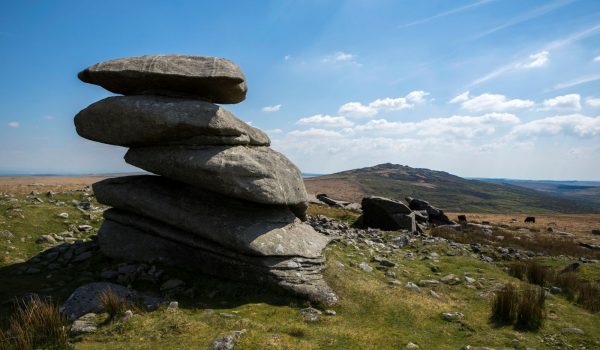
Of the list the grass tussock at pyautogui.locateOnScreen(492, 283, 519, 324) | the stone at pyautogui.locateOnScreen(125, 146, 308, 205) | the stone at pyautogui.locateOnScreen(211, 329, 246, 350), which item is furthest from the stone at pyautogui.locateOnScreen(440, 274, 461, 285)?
the stone at pyautogui.locateOnScreen(211, 329, 246, 350)

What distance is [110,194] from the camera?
17.2 metres

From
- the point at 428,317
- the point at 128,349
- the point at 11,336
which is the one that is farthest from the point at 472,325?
the point at 11,336

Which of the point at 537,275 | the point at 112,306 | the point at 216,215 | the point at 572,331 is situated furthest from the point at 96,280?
the point at 537,275

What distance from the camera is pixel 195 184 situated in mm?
15375

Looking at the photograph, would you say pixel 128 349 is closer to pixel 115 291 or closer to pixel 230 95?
pixel 115 291

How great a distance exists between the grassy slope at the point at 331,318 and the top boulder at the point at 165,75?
25.0ft

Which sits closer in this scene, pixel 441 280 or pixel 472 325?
pixel 472 325

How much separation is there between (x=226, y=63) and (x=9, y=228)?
13169 millimetres

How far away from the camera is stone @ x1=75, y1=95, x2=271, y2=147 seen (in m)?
14.8

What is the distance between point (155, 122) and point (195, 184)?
289 cm

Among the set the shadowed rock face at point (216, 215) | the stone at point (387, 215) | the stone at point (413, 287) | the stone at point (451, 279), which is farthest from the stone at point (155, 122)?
the stone at point (387, 215)

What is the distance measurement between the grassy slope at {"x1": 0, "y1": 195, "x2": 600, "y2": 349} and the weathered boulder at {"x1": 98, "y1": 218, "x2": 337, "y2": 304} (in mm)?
464

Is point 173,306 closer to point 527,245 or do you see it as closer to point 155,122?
point 155,122

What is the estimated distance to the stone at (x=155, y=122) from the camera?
14.8 m
